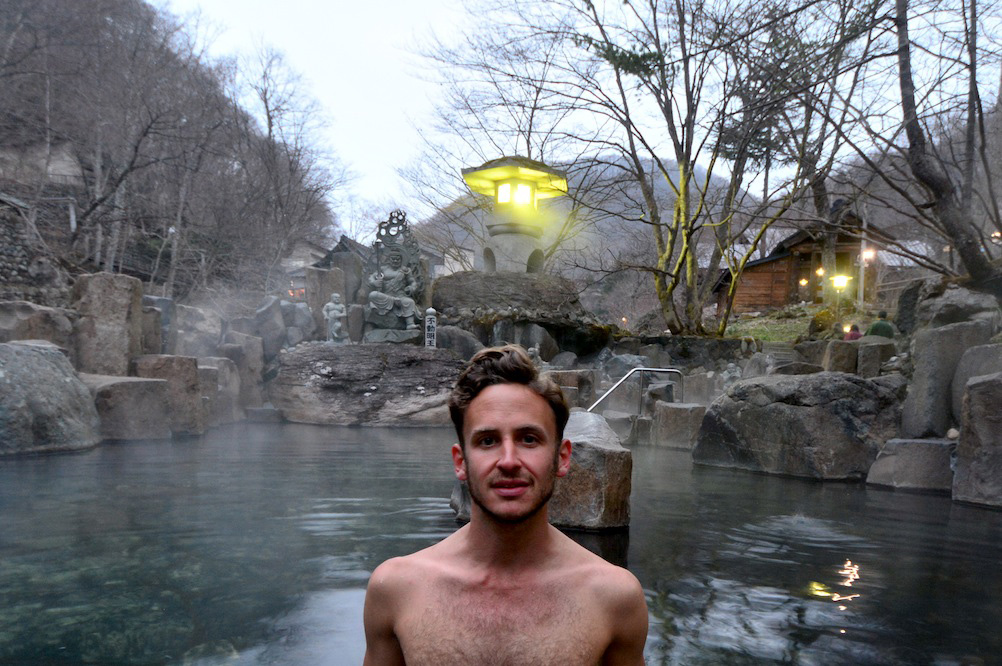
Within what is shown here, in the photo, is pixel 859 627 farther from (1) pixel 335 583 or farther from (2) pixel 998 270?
(2) pixel 998 270

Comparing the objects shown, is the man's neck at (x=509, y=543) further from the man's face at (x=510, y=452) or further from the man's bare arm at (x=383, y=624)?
the man's bare arm at (x=383, y=624)

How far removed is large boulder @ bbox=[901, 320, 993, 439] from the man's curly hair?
6779 mm

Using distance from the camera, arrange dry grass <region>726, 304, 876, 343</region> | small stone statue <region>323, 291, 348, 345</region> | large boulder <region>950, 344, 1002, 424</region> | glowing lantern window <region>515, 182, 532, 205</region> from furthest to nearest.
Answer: dry grass <region>726, 304, 876, 343</region>, glowing lantern window <region>515, 182, 532, 205</region>, small stone statue <region>323, 291, 348, 345</region>, large boulder <region>950, 344, 1002, 424</region>

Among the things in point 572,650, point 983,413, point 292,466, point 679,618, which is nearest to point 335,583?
point 679,618

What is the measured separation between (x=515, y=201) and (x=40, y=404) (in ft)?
52.0

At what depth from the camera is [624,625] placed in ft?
5.18

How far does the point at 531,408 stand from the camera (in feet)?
5.35

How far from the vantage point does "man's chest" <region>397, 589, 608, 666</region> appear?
1.54m

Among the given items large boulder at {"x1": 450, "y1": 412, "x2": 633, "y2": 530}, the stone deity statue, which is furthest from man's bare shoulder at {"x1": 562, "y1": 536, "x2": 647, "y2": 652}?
the stone deity statue

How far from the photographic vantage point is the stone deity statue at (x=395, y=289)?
51.7 feet

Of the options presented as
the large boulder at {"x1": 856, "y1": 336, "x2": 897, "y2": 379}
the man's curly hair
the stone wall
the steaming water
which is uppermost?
the stone wall

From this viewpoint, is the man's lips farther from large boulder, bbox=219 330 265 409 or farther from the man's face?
large boulder, bbox=219 330 265 409

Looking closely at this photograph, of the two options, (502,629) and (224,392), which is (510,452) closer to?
(502,629)

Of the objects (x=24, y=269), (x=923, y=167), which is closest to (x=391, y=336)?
(x=24, y=269)
